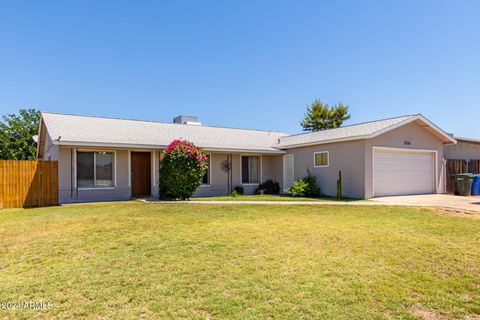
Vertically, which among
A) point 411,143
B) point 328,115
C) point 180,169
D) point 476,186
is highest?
point 328,115

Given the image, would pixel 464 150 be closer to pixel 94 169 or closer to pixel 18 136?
pixel 94 169

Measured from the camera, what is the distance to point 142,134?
50.8 ft

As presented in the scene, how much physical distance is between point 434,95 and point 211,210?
49.4ft

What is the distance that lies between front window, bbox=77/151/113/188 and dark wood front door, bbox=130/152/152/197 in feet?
3.70

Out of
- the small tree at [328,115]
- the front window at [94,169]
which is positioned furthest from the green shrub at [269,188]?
the small tree at [328,115]

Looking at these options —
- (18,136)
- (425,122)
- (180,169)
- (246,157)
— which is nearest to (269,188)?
(246,157)

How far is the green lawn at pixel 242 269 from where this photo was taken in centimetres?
320

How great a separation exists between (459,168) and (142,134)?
57.1 feet

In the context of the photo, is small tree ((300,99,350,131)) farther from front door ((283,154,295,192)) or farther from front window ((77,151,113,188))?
front window ((77,151,113,188))

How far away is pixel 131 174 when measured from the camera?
14336 millimetres

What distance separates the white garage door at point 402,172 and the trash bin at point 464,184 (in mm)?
1072

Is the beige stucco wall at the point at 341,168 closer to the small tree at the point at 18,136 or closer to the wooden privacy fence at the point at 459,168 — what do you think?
the wooden privacy fence at the point at 459,168

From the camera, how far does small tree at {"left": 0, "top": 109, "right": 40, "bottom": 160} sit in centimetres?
2591

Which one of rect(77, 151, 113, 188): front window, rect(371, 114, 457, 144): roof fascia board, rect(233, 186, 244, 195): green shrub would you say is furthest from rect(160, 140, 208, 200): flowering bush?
rect(371, 114, 457, 144): roof fascia board
